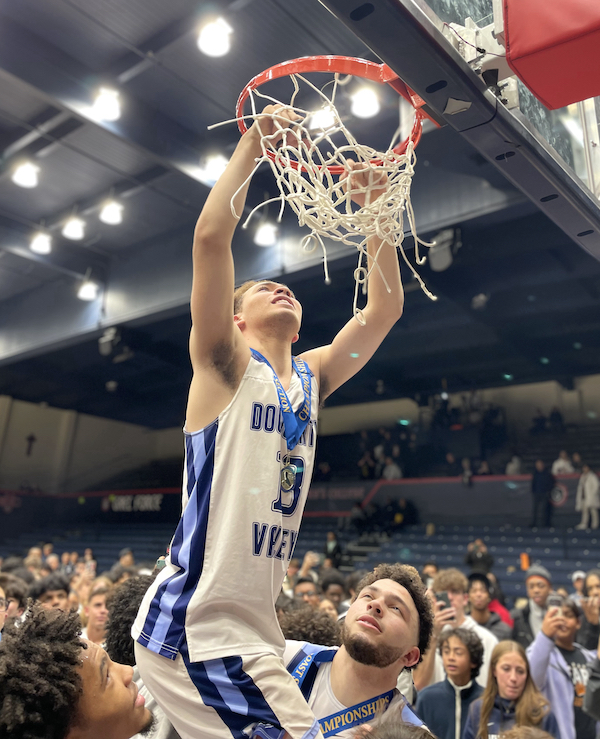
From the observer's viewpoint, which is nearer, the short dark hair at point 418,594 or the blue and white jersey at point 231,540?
the blue and white jersey at point 231,540

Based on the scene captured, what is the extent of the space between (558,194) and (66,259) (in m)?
9.08

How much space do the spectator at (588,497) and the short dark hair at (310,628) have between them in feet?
36.5

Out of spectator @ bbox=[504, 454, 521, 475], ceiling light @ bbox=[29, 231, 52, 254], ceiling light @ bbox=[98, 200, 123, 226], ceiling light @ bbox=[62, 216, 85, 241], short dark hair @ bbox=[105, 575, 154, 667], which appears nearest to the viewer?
short dark hair @ bbox=[105, 575, 154, 667]

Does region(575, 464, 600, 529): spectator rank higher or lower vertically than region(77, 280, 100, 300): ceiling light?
lower

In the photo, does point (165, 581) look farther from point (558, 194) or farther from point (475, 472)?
point (475, 472)

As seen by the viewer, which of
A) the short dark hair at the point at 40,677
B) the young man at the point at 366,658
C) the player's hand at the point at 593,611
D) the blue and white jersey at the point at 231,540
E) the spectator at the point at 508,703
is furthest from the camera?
the player's hand at the point at 593,611

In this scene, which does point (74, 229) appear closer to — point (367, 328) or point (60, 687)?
point (367, 328)

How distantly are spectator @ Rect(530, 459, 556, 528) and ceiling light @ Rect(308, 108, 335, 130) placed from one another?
12254 mm

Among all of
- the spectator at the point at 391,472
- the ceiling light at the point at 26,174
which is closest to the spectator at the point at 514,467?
the spectator at the point at 391,472

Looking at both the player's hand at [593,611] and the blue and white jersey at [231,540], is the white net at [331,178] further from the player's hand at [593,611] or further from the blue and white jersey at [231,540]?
the player's hand at [593,611]

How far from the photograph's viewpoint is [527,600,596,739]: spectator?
3.82 m

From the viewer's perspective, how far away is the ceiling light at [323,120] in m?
2.10

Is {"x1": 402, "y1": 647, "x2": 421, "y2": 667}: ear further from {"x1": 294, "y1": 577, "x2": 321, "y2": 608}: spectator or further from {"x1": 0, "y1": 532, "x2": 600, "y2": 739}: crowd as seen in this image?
{"x1": 294, "y1": 577, "x2": 321, "y2": 608}: spectator

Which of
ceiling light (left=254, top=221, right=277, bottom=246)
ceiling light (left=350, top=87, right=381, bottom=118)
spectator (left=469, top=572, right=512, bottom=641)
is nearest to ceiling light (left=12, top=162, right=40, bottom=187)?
ceiling light (left=254, top=221, right=277, bottom=246)
